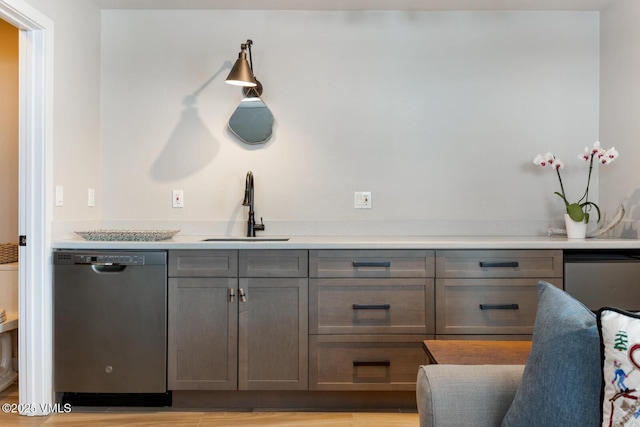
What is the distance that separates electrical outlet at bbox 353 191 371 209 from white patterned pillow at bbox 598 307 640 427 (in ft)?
6.97

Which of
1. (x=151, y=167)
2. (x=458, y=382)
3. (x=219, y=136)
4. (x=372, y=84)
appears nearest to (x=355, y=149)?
(x=372, y=84)

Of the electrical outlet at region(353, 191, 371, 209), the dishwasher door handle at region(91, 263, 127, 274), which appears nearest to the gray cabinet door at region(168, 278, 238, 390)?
the dishwasher door handle at region(91, 263, 127, 274)

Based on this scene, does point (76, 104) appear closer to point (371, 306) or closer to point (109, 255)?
point (109, 255)

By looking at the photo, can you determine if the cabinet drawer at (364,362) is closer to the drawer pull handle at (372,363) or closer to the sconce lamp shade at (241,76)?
the drawer pull handle at (372,363)

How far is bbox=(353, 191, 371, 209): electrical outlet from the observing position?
3055mm

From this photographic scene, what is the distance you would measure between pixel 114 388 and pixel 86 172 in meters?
1.25

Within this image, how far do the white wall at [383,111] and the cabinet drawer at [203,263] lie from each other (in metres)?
0.60

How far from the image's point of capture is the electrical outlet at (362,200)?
3055mm

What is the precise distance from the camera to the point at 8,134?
9.80 ft

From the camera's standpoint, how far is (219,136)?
10.0 feet

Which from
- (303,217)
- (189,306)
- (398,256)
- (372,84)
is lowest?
(189,306)

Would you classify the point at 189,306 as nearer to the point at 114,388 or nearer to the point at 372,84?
the point at 114,388

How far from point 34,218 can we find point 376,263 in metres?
1.73

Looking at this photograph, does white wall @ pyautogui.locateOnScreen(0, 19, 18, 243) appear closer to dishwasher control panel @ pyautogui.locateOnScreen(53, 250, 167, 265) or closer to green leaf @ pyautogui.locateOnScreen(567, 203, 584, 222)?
dishwasher control panel @ pyautogui.locateOnScreen(53, 250, 167, 265)
